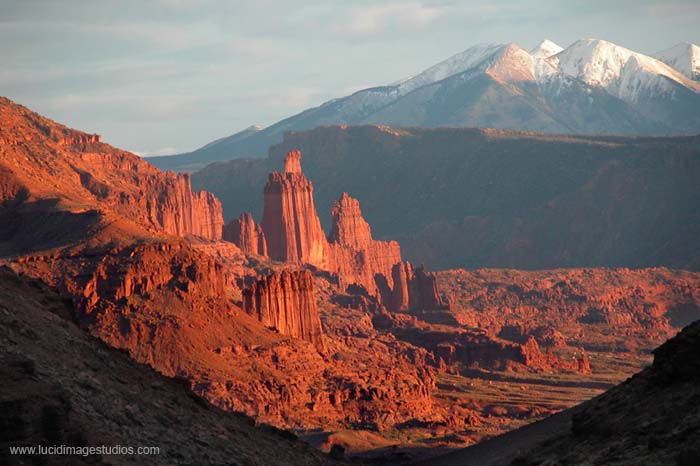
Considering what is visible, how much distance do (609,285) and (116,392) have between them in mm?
163705

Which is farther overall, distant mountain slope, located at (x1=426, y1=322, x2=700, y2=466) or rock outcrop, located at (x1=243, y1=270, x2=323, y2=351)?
rock outcrop, located at (x1=243, y1=270, x2=323, y2=351)

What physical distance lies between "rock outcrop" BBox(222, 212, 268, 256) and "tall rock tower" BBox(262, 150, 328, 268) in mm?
2663

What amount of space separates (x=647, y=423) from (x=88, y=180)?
112759 millimetres

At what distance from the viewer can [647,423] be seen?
3628 centimetres

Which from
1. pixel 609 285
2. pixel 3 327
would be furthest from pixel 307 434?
pixel 609 285

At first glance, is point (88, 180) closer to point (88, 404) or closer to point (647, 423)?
point (88, 404)

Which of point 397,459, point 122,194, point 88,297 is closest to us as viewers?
point 397,459

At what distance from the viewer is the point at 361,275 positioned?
619ft

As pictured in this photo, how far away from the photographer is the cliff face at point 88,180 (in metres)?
116

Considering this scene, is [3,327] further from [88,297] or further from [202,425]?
[88,297]

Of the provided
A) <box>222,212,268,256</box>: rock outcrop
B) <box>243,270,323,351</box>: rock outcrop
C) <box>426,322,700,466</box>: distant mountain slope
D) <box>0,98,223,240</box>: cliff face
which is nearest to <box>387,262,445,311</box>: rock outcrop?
<box>222,212,268,256</box>: rock outcrop

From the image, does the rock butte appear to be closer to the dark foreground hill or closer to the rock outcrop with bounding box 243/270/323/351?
the rock outcrop with bounding box 243/270/323/351

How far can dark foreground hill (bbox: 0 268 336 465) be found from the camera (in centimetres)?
3120

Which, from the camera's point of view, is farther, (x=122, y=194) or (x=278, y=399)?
(x=122, y=194)
